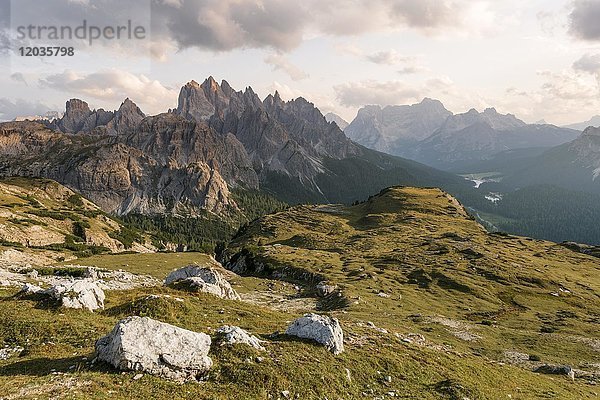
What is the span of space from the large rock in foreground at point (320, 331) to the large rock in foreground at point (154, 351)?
33.9 feet

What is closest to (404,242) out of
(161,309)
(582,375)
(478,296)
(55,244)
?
(478,296)

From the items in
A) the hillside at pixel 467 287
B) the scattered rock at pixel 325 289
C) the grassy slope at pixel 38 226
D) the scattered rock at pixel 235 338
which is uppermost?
the scattered rock at pixel 235 338

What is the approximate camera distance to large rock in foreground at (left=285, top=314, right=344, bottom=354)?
31.1 metres

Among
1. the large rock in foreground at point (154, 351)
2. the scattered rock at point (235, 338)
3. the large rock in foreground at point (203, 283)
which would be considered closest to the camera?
the large rock in foreground at point (154, 351)

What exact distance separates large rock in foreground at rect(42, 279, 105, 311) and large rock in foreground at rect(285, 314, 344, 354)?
1874cm

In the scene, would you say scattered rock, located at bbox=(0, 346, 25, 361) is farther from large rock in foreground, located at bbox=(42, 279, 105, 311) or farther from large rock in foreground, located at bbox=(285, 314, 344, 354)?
large rock in foreground, located at bbox=(285, 314, 344, 354)

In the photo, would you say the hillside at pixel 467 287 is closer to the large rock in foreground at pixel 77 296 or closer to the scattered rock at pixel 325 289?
the scattered rock at pixel 325 289

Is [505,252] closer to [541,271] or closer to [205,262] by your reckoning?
[541,271]

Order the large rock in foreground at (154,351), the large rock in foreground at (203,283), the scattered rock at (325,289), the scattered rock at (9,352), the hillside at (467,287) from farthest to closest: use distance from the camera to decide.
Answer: the scattered rock at (325,289) < the hillside at (467,287) < the large rock in foreground at (203,283) < the scattered rock at (9,352) < the large rock in foreground at (154,351)

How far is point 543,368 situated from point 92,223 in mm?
190090

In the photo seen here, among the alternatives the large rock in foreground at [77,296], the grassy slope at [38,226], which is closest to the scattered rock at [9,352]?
the large rock in foreground at [77,296]

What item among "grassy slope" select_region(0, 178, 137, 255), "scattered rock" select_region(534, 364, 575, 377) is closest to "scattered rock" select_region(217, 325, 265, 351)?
"scattered rock" select_region(534, 364, 575, 377)

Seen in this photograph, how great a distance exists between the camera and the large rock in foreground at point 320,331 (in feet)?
102

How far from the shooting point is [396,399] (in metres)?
26.9
